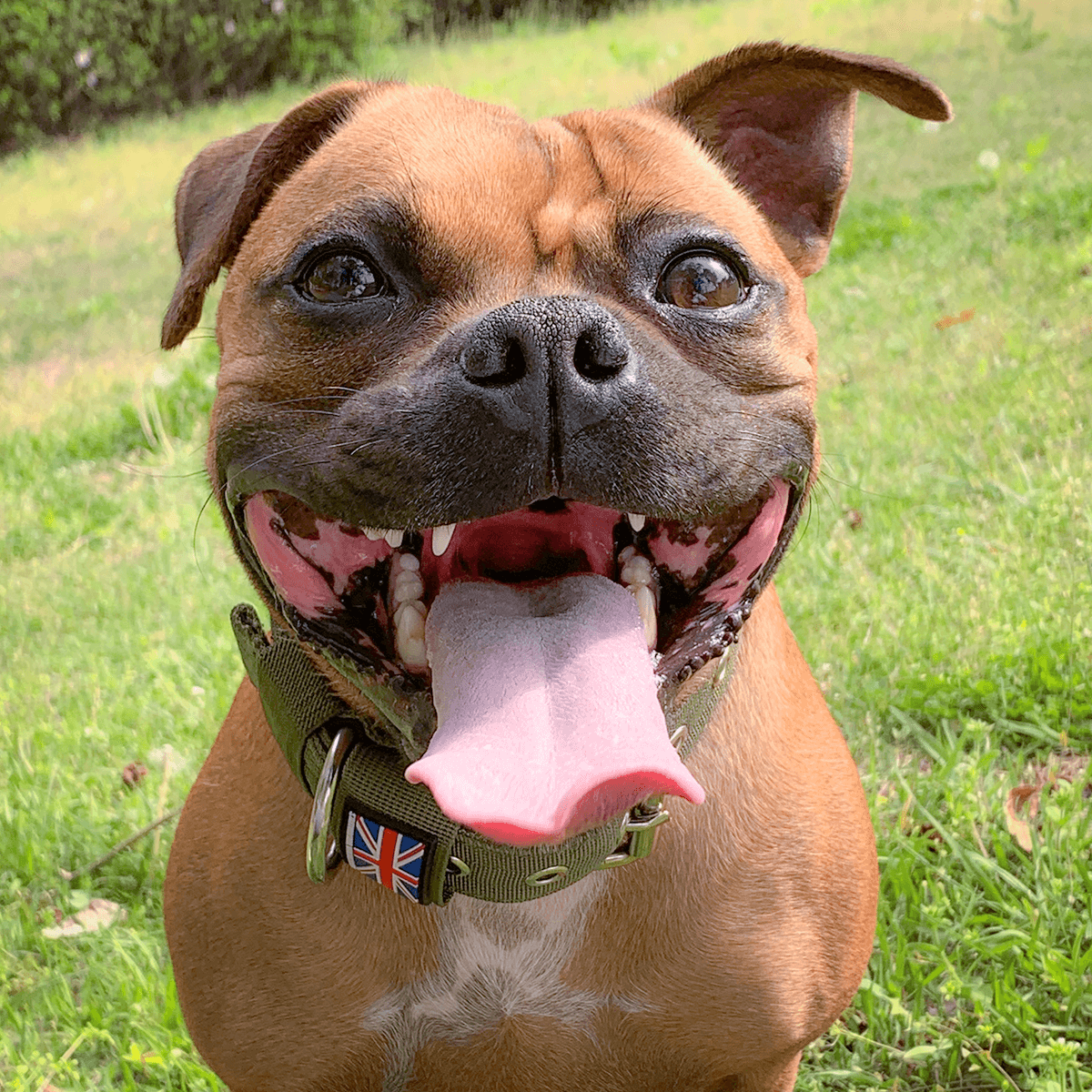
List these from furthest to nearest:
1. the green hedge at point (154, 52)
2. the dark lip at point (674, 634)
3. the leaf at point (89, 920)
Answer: the green hedge at point (154, 52) < the leaf at point (89, 920) < the dark lip at point (674, 634)

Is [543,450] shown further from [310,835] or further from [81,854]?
[81,854]

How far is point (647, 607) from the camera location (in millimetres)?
2133

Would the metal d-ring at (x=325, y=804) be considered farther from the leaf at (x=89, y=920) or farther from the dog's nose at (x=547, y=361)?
the leaf at (x=89, y=920)

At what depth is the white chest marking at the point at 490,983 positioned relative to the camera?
7.38 ft

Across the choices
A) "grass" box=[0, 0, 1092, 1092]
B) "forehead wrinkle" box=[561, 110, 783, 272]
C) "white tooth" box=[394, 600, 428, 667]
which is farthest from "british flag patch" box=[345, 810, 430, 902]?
"forehead wrinkle" box=[561, 110, 783, 272]

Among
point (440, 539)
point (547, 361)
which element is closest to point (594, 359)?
point (547, 361)

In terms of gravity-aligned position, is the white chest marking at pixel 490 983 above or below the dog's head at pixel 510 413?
below

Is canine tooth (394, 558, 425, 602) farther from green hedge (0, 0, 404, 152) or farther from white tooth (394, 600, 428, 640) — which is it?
green hedge (0, 0, 404, 152)

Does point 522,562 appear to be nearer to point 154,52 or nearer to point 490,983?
point 490,983

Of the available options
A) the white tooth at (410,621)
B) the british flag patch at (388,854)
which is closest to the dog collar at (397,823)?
the british flag patch at (388,854)

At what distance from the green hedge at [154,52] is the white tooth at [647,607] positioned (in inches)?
609

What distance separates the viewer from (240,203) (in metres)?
2.40

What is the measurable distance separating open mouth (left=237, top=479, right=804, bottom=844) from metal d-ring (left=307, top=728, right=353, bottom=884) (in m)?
0.17

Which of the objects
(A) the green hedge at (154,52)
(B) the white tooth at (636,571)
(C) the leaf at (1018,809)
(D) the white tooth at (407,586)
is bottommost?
(A) the green hedge at (154,52)
